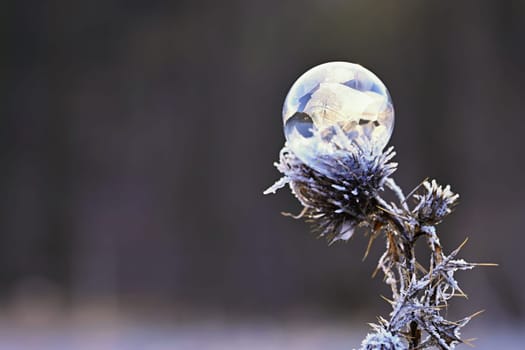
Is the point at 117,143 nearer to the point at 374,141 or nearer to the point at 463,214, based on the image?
the point at 463,214

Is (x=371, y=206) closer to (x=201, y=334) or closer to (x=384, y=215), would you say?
(x=384, y=215)

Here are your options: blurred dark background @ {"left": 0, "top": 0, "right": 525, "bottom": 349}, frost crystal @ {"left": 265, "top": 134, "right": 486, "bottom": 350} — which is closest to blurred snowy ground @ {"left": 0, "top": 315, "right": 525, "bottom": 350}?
blurred dark background @ {"left": 0, "top": 0, "right": 525, "bottom": 349}

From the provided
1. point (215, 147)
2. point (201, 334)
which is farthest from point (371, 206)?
point (215, 147)

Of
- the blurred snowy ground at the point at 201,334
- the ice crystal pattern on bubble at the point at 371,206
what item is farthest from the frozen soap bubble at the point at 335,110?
the blurred snowy ground at the point at 201,334

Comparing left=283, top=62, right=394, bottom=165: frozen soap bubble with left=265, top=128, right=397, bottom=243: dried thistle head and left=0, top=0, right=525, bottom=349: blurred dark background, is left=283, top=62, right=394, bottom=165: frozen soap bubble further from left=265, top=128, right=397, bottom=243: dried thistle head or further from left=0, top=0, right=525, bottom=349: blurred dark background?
left=0, top=0, right=525, bottom=349: blurred dark background

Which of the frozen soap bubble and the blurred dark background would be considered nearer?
the frozen soap bubble

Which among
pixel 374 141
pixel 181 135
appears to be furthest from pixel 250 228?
pixel 374 141
